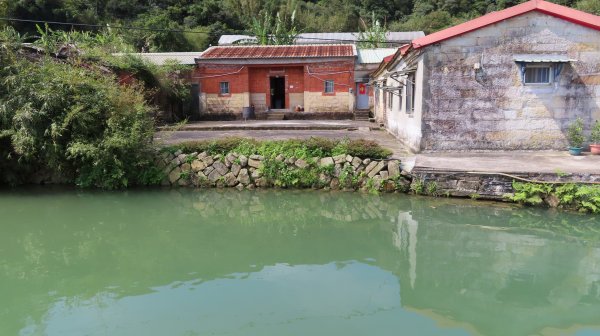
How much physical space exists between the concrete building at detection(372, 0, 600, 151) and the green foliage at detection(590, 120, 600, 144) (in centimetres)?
17

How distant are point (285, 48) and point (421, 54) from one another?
1343 cm

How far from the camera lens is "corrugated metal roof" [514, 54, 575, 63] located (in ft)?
33.3

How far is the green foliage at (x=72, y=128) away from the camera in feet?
32.3

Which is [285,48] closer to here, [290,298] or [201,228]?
[201,228]

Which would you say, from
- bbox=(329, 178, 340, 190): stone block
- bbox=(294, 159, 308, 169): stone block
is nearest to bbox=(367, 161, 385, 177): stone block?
bbox=(329, 178, 340, 190): stone block

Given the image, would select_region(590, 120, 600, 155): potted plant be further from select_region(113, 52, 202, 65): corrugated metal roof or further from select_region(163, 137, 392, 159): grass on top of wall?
select_region(113, 52, 202, 65): corrugated metal roof

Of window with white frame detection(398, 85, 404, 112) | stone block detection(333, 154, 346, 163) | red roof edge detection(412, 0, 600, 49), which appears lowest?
stone block detection(333, 154, 346, 163)

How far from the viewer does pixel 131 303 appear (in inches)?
195

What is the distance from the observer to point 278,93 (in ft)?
79.0

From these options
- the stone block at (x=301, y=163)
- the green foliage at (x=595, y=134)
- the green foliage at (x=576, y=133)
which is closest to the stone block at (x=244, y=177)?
the stone block at (x=301, y=163)

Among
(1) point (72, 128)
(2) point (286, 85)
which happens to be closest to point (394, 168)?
(1) point (72, 128)

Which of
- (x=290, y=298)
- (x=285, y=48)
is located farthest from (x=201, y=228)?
(x=285, y=48)

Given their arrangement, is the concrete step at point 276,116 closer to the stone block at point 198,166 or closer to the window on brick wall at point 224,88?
the window on brick wall at point 224,88

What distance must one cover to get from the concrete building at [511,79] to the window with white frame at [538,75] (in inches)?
0.8
